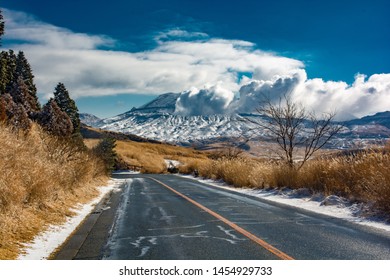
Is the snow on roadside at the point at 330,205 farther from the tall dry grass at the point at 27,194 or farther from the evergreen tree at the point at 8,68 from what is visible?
the evergreen tree at the point at 8,68

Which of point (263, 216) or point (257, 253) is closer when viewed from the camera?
point (257, 253)

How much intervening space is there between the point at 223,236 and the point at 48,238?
3.38 metres

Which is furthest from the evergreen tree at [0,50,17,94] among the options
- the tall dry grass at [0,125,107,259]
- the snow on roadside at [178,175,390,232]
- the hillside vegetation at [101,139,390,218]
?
the snow on roadside at [178,175,390,232]

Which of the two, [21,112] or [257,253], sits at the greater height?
[21,112]

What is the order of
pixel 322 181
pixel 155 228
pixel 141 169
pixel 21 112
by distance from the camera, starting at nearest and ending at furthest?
1. pixel 155 228
2. pixel 322 181
3. pixel 21 112
4. pixel 141 169

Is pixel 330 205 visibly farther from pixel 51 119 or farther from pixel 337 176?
pixel 51 119

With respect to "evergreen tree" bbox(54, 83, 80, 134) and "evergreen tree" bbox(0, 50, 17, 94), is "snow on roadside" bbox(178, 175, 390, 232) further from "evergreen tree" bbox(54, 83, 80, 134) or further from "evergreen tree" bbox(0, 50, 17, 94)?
"evergreen tree" bbox(54, 83, 80, 134)

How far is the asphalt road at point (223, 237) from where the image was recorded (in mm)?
6527

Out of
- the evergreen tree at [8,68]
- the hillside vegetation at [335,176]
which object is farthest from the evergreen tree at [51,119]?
the hillside vegetation at [335,176]

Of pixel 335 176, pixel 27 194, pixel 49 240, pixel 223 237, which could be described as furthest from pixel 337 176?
pixel 49 240

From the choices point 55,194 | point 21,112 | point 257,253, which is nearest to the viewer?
point 257,253

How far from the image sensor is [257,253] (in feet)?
21.3
